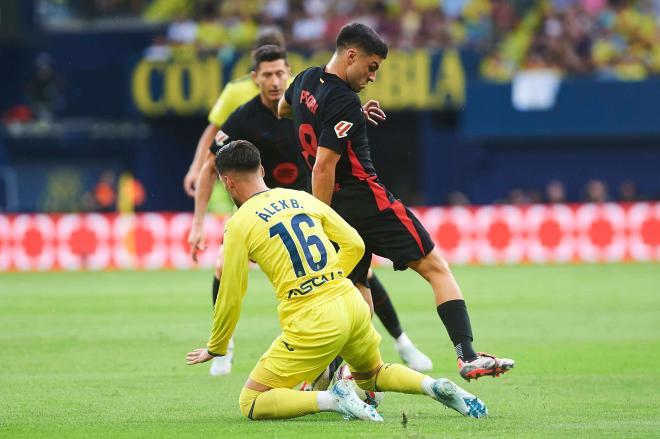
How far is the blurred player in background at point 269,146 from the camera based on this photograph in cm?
977

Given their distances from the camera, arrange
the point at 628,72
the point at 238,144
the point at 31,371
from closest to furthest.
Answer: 1. the point at 238,144
2. the point at 31,371
3. the point at 628,72

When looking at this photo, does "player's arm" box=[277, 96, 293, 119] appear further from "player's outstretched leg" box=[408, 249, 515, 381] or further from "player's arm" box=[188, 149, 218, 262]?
"player's arm" box=[188, 149, 218, 262]

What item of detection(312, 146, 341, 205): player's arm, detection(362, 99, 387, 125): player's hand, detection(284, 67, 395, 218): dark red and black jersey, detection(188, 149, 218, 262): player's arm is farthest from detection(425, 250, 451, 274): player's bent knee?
detection(188, 149, 218, 262): player's arm

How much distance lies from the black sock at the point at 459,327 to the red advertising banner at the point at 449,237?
15.7 m

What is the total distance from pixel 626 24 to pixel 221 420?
70.8 feet

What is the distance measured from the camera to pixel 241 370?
10.0m

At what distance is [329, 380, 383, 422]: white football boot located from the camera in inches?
277

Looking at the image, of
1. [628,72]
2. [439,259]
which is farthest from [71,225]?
[439,259]

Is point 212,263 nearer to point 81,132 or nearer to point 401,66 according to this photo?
point 401,66

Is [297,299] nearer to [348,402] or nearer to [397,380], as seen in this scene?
[348,402]

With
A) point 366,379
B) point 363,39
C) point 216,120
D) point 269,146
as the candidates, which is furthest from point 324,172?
point 216,120

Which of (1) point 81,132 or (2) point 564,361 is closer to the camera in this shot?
(2) point 564,361

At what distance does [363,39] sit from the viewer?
25.8ft

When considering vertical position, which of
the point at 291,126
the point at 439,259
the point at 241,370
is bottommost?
the point at 241,370
